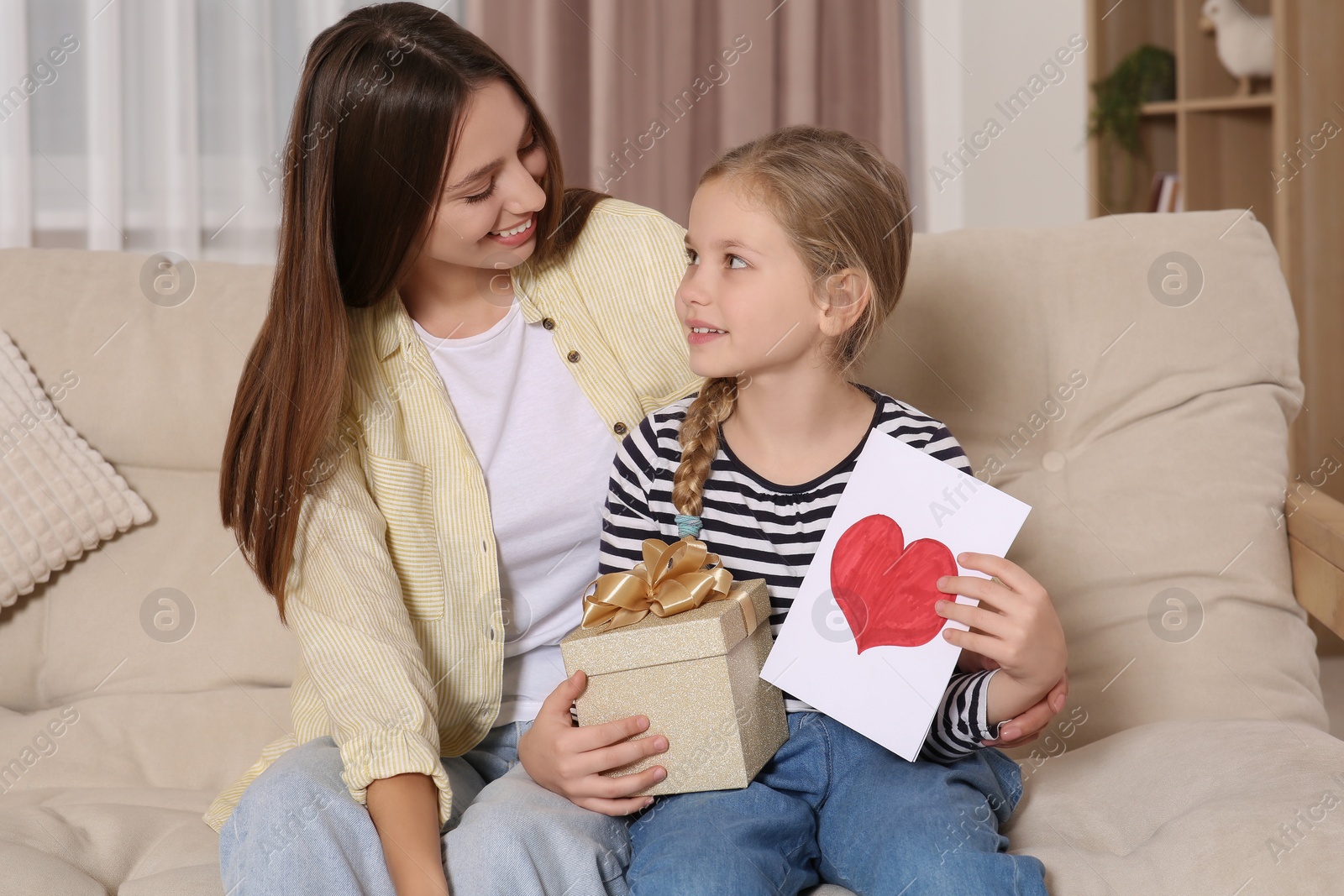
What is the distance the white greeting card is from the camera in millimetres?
952

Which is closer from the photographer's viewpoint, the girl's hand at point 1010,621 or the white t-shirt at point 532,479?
the girl's hand at point 1010,621

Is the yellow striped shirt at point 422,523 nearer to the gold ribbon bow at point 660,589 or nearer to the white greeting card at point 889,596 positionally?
the gold ribbon bow at point 660,589

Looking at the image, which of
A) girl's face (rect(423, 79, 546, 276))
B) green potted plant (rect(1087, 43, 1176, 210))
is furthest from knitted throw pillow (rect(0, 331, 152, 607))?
green potted plant (rect(1087, 43, 1176, 210))

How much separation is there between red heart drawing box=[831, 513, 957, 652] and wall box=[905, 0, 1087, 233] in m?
2.21

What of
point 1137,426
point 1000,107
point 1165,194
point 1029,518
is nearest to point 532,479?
point 1029,518

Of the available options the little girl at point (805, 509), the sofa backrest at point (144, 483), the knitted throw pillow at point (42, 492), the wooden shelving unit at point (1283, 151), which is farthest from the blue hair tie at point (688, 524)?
the wooden shelving unit at point (1283, 151)

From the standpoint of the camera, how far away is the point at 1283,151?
237 cm

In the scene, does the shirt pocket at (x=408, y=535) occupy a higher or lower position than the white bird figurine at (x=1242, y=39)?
lower

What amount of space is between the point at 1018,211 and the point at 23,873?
2798 mm

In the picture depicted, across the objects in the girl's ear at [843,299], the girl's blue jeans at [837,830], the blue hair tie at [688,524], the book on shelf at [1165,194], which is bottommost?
the girl's blue jeans at [837,830]

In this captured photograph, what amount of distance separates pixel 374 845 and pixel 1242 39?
8.42 ft

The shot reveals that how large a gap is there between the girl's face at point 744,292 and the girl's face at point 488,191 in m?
0.19

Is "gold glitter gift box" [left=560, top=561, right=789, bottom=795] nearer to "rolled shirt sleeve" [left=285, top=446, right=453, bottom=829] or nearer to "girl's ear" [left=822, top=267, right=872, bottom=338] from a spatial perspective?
"rolled shirt sleeve" [left=285, top=446, right=453, bottom=829]

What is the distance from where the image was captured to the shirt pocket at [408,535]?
1130 mm
